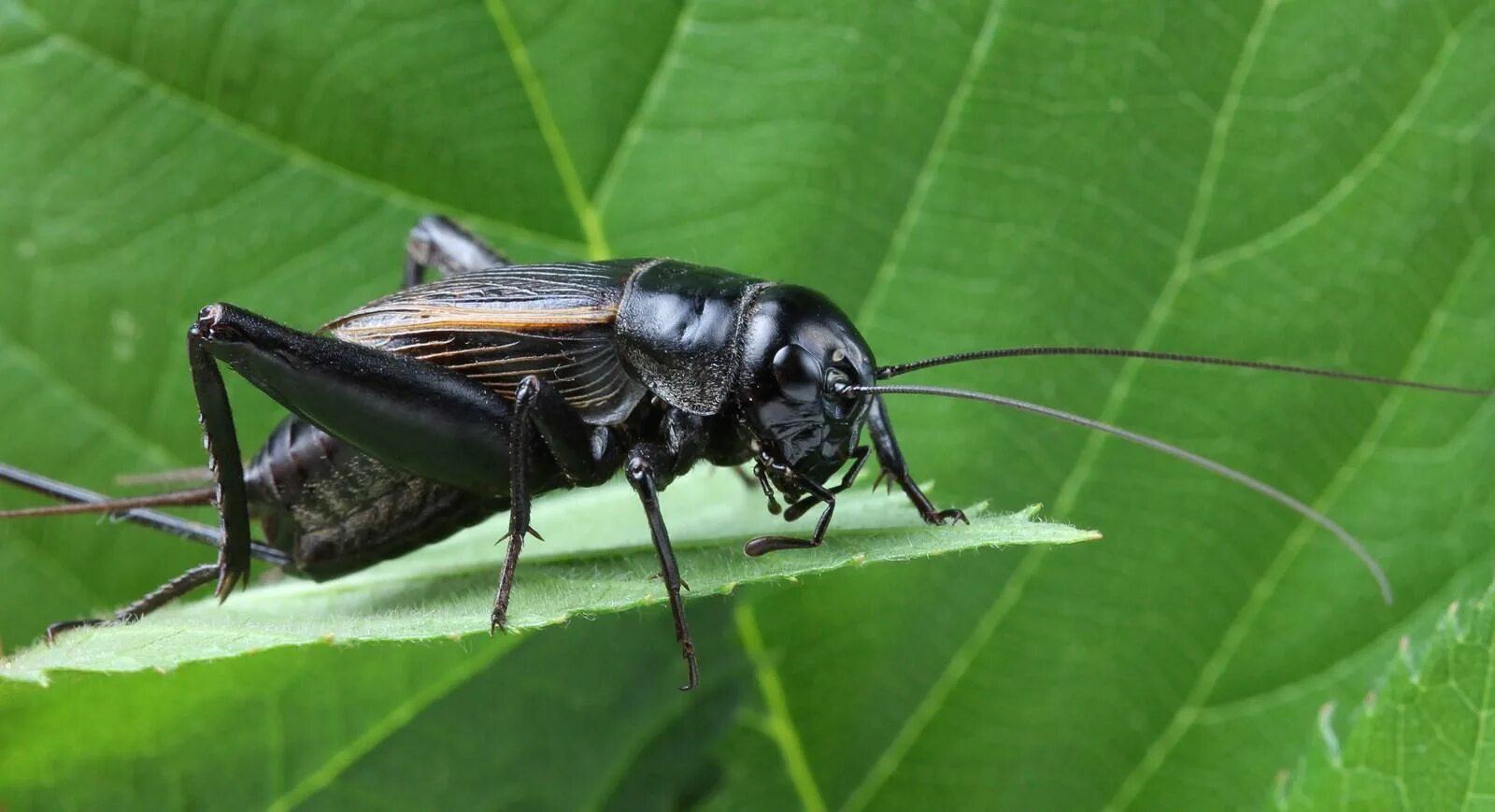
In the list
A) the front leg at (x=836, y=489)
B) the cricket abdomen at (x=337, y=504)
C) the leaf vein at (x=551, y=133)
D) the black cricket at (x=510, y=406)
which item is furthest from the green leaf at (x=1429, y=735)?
the leaf vein at (x=551, y=133)

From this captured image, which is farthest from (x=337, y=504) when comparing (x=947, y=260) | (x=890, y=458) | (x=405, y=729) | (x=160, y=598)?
(x=947, y=260)

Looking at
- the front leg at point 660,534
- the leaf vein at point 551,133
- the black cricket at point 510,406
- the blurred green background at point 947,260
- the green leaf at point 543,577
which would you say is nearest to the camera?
the green leaf at point 543,577

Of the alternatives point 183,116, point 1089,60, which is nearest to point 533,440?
point 183,116

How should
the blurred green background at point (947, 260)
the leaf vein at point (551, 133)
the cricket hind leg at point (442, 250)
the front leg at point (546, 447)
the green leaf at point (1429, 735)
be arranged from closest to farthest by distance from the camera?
the green leaf at point (1429, 735) < the front leg at point (546, 447) < the blurred green background at point (947, 260) < the leaf vein at point (551, 133) < the cricket hind leg at point (442, 250)

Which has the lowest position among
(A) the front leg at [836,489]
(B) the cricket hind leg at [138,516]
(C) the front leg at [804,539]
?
(B) the cricket hind leg at [138,516]

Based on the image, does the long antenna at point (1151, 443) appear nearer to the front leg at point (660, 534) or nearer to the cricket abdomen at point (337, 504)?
the front leg at point (660, 534)

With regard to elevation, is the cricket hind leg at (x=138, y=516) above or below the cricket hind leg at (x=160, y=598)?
above

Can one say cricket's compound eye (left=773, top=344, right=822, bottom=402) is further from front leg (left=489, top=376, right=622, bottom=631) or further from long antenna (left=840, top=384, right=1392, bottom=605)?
front leg (left=489, top=376, right=622, bottom=631)

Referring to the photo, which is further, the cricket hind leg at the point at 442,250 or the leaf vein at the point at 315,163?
the cricket hind leg at the point at 442,250
